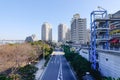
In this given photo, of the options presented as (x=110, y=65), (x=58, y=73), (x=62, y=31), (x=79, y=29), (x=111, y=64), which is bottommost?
(x=58, y=73)

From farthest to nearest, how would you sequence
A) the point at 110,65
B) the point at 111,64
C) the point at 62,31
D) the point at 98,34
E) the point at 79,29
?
the point at 62,31
the point at 79,29
the point at 98,34
the point at 110,65
the point at 111,64

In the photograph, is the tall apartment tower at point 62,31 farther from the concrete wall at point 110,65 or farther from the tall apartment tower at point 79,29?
the concrete wall at point 110,65

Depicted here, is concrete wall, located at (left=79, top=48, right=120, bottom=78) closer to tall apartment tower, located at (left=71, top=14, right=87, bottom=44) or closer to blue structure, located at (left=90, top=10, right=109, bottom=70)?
blue structure, located at (left=90, top=10, right=109, bottom=70)

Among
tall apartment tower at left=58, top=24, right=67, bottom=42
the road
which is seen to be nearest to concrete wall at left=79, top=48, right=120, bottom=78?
the road

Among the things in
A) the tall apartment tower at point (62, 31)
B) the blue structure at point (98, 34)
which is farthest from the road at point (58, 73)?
the tall apartment tower at point (62, 31)

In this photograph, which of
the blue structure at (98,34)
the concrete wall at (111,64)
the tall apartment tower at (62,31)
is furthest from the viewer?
the tall apartment tower at (62,31)

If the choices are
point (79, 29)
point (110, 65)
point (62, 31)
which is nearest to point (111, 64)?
point (110, 65)

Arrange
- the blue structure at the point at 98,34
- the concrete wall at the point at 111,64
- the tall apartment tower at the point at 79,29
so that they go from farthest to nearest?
the tall apartment tower at the point at 79,29, the blue structure at the point at 98,34, the concrete wall at the point at 111,64

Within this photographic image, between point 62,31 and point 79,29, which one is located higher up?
point 62,31

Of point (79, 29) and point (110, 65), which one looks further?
point (79, 29)

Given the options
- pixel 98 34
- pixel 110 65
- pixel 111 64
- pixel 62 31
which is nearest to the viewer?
pixel 111 64

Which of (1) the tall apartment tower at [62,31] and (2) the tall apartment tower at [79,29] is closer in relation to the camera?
(2) the tall apartment tower at [79,29]

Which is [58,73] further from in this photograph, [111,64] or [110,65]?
[111,64]

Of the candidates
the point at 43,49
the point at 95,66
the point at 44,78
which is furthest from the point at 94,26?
the point at 43,49
